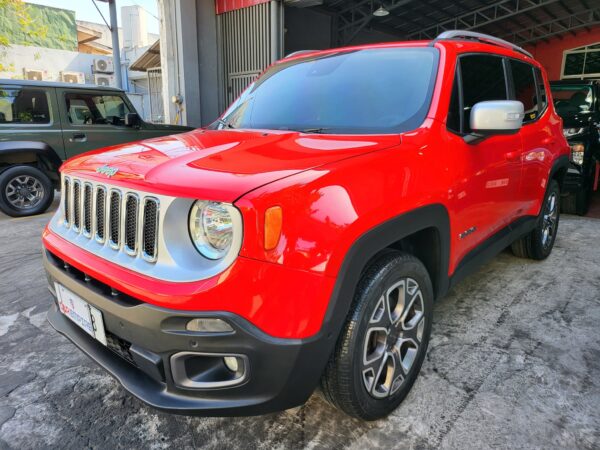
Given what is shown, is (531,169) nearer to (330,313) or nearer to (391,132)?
(391,132)

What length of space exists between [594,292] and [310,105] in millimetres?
2707

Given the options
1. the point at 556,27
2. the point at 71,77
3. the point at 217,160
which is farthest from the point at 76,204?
the point at 71,77

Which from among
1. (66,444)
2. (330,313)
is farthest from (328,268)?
(66,444)

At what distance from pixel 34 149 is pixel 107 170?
535 centimetres

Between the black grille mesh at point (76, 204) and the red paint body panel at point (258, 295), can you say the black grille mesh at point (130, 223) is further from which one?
the black grille mesh at point (76, 204)

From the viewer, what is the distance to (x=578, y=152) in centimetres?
576

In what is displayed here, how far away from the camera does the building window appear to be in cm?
1659

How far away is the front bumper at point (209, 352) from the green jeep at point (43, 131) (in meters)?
5.46

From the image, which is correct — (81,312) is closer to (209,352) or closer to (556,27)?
(209,352)

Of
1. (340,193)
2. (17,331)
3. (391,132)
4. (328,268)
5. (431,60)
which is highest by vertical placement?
(431,60)

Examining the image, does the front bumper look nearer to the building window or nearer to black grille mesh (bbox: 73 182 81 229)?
black grille mesh (bbox: 73 182 81 229)

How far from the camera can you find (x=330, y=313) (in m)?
1.55

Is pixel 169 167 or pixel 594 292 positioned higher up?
pixel 169 167

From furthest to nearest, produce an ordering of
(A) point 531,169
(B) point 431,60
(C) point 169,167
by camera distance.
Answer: (A) point 531,169 < (B) point 431,60 < (C) point 169,167
